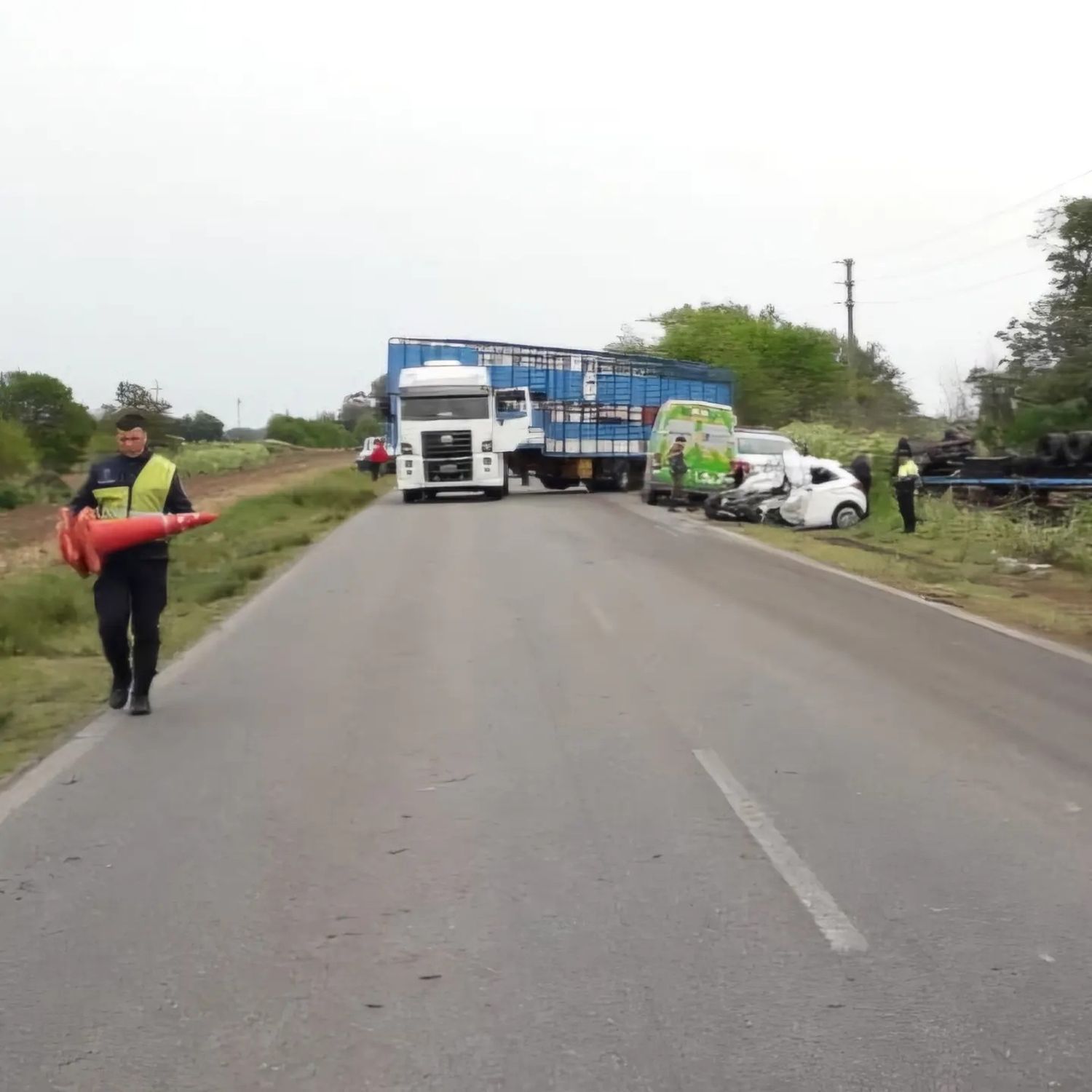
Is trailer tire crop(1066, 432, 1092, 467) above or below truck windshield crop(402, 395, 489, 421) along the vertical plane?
below

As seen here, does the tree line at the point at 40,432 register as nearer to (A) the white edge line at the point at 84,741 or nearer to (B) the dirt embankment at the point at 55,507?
(B) the dirt embankment at the point at 55,507

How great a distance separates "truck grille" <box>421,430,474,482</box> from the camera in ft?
115

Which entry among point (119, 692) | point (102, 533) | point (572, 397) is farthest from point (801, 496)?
point (102, 533)

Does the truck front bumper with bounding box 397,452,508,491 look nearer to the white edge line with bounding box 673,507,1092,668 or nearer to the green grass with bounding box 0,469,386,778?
the green grass with bounding box 0,469,386,778

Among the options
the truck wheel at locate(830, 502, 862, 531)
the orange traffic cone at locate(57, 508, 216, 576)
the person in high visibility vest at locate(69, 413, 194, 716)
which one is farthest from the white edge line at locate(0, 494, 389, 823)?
the truck wheel at locate(830, 502, 862, 531)

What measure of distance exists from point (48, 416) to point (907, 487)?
6150 centimetres

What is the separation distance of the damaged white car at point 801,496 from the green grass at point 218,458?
1658 inches

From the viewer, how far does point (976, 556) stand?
21.0 metres

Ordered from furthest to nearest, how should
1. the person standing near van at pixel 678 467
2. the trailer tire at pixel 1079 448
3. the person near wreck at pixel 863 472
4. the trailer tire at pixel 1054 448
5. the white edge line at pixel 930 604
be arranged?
the person standing near van at pixel 678 467 < the person near wreck at pixel 863 472 < the trailer tire at pixel 1054 448 < the trailer tire at pixel 1079 448 < the white edge line at pixel 930 604

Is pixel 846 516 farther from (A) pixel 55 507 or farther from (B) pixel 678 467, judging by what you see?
(A) pixel 55 507

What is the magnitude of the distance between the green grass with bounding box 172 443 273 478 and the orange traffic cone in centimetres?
5764

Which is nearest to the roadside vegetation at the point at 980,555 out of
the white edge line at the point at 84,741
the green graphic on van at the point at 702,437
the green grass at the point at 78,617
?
the green graphic on van at the point at 702,437

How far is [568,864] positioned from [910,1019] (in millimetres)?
1883

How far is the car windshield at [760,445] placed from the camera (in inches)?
1256
